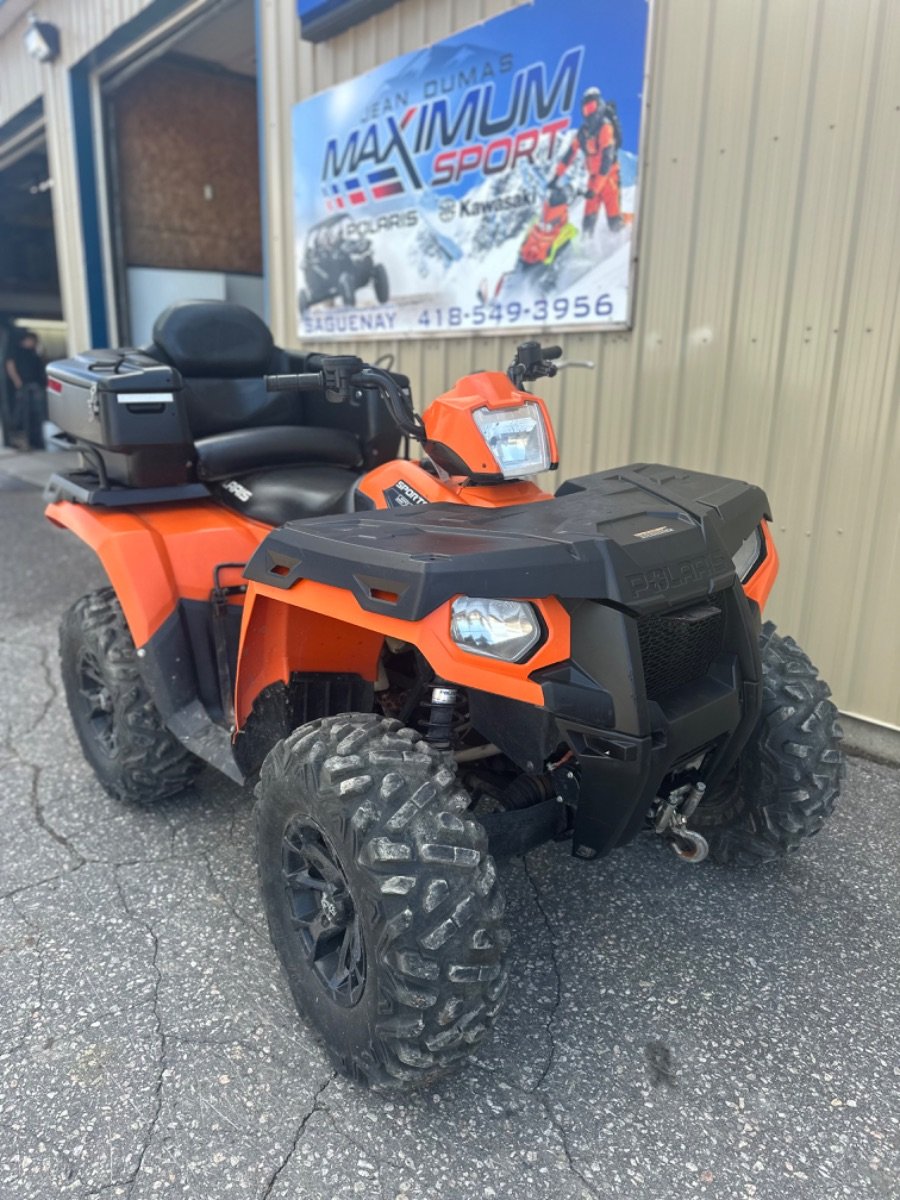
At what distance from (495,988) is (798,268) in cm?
300

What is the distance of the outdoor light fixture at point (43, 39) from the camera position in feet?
27.1

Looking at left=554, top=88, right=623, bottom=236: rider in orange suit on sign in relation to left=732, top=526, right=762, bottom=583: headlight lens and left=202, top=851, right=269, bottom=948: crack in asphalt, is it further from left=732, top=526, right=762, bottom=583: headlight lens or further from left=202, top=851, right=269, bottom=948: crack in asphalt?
left=202, top=851, right=269, bottom=948: crack in asphalt

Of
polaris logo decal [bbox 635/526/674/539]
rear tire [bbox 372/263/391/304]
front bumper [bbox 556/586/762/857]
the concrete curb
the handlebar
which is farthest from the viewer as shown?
rear tire [bbox 372/263/391/304]

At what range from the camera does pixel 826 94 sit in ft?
10.6

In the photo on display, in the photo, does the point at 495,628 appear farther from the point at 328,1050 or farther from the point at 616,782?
the point at 328,1050

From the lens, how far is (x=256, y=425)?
3301mm

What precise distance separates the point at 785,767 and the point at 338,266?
4.51 metres

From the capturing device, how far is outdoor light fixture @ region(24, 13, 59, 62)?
8258mm

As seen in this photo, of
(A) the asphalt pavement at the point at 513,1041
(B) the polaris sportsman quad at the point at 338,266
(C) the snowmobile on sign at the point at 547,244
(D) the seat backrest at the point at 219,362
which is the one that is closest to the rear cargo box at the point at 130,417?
(D) the seat backrest at the point at 219,362

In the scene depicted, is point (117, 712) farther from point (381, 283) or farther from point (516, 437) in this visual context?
point (381, 283)

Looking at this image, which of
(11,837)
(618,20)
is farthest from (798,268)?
(11,837)

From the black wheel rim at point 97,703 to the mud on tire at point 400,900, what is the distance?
144 centimetres

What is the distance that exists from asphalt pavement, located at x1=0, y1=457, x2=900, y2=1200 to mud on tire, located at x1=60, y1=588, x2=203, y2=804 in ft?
0.60

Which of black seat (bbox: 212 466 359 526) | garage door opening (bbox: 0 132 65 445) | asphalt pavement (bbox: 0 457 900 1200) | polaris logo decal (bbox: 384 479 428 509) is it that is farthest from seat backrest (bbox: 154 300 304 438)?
garage door opening (bbox: 0 132 65 445)
